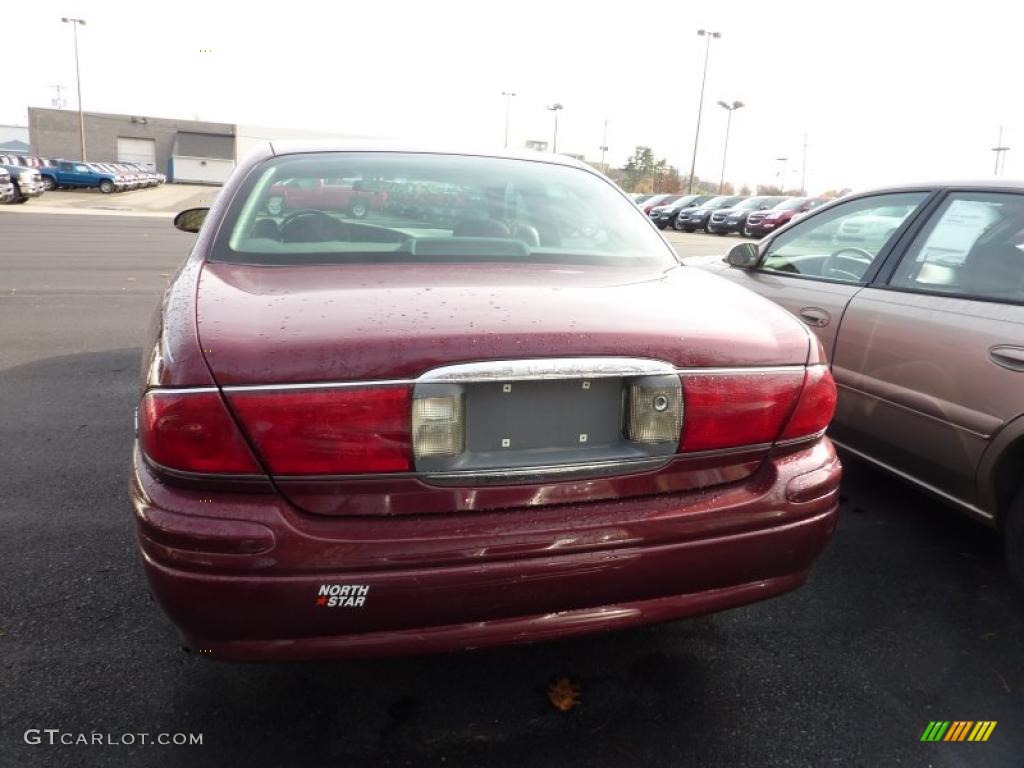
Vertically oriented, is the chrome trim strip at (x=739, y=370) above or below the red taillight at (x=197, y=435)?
above

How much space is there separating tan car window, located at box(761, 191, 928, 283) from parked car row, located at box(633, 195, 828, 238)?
70.5 ft

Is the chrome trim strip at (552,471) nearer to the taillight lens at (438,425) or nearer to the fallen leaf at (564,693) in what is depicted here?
the taillight lens at (438,425)

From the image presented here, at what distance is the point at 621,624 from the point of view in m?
1.95

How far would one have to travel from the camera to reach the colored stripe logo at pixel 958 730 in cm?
218

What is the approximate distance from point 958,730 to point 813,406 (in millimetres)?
1014

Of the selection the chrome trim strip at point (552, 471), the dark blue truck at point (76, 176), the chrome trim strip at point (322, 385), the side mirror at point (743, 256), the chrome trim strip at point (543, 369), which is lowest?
the dark blue truck at point (76, 176)

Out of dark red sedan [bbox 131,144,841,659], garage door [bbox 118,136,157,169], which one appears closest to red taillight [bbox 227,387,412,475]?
dark red sedan [bbox 131,144,841,659]

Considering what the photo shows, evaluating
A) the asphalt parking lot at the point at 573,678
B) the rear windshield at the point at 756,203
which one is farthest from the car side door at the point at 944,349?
the rear windshield at the point at 756,203

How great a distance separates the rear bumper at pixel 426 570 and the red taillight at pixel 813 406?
225mm

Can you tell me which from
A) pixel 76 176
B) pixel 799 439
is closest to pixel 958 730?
pixel 799 439

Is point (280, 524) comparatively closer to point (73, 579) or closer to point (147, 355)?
point (147, 355)

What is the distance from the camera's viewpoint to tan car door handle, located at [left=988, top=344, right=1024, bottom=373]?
2.69 meters

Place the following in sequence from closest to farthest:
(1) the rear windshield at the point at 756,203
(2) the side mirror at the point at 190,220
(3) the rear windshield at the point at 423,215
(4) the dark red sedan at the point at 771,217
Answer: (3) the rear windshield at the point at 423,215 < (2) the side mirror at the point at 190,220 < (4) the dark red sedan at the point at 771,217 < (1) the rear windshield at the point at 756,203

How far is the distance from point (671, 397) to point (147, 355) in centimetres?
134
